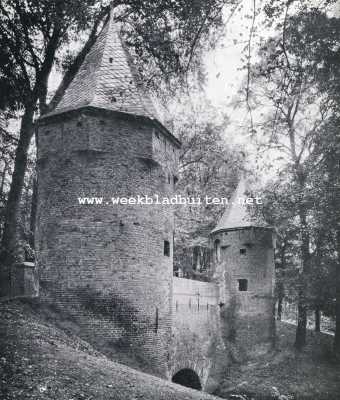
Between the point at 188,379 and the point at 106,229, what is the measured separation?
305 inches

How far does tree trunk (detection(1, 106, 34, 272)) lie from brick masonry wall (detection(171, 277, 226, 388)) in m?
5.42

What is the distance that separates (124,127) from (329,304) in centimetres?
1371

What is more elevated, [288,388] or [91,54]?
[91,54]

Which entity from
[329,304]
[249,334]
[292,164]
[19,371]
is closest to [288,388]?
[249,334]

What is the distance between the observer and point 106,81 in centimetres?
1268

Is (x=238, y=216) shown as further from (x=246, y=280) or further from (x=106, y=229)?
(x=106, y=229)

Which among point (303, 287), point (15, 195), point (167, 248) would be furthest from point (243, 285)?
point (15, 195)

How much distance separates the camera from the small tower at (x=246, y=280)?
20.3 metres

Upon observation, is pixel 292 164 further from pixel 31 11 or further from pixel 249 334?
pixel 31 11

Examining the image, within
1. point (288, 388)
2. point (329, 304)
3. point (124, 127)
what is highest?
point (124, 127)

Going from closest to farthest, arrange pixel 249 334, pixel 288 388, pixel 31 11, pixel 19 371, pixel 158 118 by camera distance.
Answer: pixel 19 371
pixel 31 11
pixel 158 118
pixel 288 388
pixel 249 334

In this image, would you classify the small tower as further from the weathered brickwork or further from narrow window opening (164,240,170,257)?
narrow window opening (164,240,170,257)

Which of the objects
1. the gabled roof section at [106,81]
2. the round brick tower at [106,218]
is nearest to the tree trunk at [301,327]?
the round brick tower at [106,218]

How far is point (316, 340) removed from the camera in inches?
880
